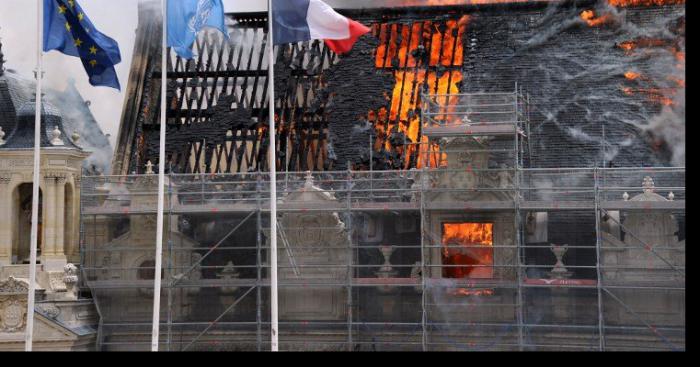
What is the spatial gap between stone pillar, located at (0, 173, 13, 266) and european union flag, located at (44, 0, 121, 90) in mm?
9773

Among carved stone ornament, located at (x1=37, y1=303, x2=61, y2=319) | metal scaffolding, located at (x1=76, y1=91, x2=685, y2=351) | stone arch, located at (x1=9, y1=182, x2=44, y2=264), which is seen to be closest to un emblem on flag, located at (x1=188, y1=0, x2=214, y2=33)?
metal scaffolding, located at (x1=76, y1=91, x2=685, y2=351)

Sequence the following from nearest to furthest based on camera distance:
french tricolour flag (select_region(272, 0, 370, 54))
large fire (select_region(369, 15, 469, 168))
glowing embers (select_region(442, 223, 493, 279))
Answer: french tricolour flag (select_region(272, 0, 370, 54)) < glowing embers (select_region(442, 223, 493, 279)) < large fire (select_region(369, 15, 469, 168))

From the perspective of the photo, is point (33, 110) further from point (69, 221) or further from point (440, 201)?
point (440, 201)

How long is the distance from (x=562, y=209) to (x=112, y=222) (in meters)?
15.5

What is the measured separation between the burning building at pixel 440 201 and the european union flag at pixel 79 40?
4.98m

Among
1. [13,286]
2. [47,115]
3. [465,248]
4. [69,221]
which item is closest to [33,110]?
[47,115]

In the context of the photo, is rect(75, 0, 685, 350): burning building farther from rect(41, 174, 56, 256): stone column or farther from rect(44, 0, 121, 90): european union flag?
rect(44, 0, 121, 90): european union flag

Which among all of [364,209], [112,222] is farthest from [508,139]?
[112,222]

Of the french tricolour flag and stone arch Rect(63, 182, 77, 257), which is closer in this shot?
the french tricolour flag

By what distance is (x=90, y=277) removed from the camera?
46031mm

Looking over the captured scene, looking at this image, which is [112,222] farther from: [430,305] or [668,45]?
[668,45]

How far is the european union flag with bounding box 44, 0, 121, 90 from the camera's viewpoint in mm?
39188

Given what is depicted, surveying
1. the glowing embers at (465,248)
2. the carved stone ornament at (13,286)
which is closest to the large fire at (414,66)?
the glowing embers at (465,248)
